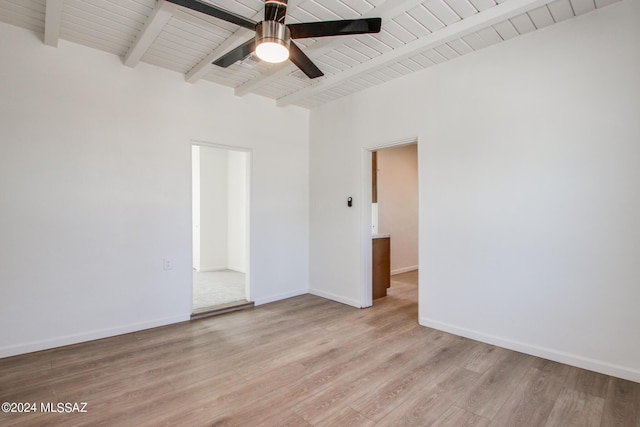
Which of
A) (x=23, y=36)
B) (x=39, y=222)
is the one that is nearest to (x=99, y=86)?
(x=23, y=36)

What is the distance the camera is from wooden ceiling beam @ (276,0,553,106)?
7.98 ft

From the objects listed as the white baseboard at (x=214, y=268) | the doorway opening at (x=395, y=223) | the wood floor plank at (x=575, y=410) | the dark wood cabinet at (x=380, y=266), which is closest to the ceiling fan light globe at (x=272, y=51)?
the doorway opening at (x=395, y=223)

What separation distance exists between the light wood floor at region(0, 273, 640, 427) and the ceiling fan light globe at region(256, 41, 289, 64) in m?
2.34

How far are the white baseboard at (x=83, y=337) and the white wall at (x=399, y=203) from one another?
12.8ft

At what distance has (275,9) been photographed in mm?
2051

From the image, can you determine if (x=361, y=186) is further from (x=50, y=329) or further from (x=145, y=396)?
(x=50, y=329)

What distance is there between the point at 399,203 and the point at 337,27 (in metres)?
4.90

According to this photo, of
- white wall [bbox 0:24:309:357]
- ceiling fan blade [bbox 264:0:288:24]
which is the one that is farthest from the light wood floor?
ceiling fan blade [bbox 264:0:288:24]

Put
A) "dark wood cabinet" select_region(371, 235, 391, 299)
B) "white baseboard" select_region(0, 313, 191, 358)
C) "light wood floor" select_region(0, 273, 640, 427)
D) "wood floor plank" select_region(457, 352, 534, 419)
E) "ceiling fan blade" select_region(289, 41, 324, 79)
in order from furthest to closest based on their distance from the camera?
"dark wood cabinet" select_region(371, 235, 391, 299), "white baseboard" select_region(0, 313, 191, 358), "ceiling fan blade" select_region(289, 41, 324, 79), "wood floor plank" select_region(457, 352, 534, 419), "light wood floor" select_region(0, 273, 640, 427)

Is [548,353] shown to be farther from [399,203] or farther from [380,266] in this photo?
[399,203]

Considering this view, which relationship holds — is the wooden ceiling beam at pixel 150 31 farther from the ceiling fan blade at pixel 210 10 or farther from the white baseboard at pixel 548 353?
the white baseboard at pixel 548 353

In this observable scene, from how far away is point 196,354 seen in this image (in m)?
2.94

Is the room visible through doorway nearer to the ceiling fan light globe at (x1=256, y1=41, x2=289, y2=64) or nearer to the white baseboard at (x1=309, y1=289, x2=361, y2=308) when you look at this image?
the white baseboard at (x1=309, y1=289, x2=361, y2=308)

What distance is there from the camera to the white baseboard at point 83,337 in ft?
9.39
